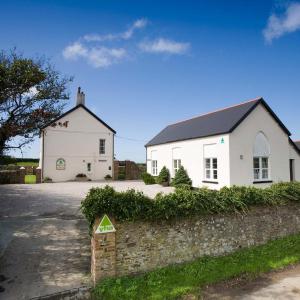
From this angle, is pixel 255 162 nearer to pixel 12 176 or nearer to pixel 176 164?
pixel 176 164

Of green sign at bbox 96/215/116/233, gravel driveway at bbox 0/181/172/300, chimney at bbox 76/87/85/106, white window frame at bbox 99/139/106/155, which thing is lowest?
gravel driveway at bbox 0/181/172/300

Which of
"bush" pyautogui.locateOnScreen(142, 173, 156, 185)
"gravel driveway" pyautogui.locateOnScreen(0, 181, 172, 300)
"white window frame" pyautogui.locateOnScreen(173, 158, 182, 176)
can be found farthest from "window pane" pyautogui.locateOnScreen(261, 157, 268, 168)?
"gravel driveway" pyautogui.locateOnScreen(0, 181, 172, 300)

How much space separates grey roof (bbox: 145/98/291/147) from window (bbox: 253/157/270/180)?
10.7 feet

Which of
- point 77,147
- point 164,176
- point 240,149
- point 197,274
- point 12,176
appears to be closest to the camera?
point 197,274

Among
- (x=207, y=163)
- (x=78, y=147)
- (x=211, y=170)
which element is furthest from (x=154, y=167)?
(x=211, y=170)

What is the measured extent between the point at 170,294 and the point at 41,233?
586 cm

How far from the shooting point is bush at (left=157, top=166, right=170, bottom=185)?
27.0 metres

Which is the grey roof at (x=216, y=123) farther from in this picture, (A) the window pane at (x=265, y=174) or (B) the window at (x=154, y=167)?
(A) the window pane at (x=265, y=174)

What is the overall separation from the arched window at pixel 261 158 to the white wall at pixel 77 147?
17.6 m

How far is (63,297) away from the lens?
677 centimetres

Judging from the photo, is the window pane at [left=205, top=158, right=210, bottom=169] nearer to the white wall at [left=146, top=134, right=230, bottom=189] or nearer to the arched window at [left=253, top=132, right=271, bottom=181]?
the white wall at [left=146, top=134, right=230, bottom=189]

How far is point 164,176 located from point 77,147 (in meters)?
11.0

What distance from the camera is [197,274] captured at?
8109mm

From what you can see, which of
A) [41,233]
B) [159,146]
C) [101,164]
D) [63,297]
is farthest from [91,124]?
[63,297]
